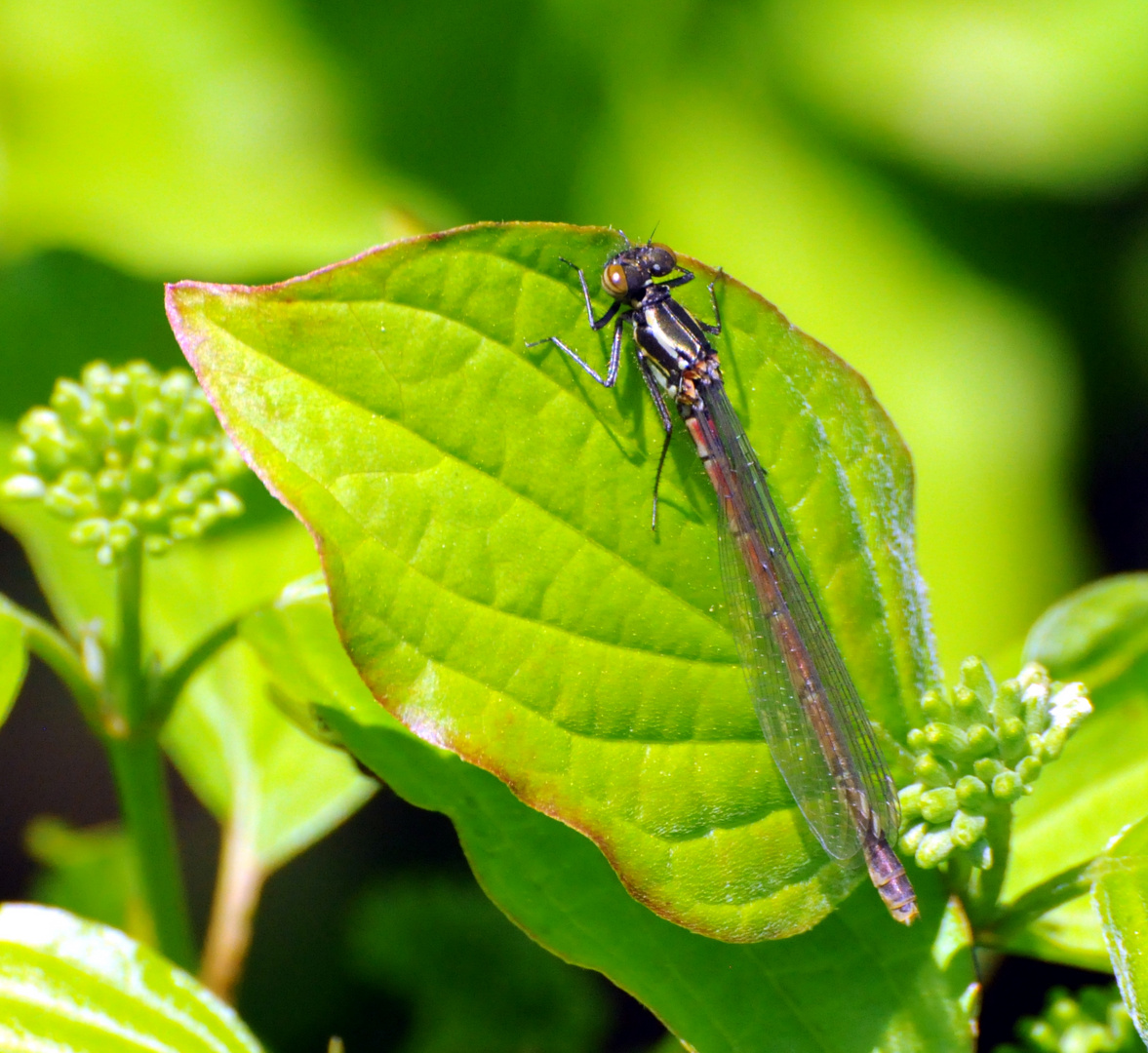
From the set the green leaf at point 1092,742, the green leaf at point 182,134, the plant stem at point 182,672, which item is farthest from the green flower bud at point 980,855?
the green leaf at point 182,134

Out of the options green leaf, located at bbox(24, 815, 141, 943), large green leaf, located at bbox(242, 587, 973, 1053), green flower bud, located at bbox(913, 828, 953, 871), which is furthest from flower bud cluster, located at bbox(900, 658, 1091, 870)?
green leaf, located at bbox(24, 815, 141, 943)

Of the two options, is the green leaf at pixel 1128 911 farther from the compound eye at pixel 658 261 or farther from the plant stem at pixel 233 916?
the plant stem at pixel 233 916

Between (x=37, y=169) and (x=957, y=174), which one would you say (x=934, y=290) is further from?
(x=37, y=169)

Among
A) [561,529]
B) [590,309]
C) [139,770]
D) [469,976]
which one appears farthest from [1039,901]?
[469,976]

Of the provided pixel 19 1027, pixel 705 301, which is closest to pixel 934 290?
pixel 705 301

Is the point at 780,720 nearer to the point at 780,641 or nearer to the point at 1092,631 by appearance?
the point at 780,641

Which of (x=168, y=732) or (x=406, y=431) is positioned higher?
(x=406, y=431)
